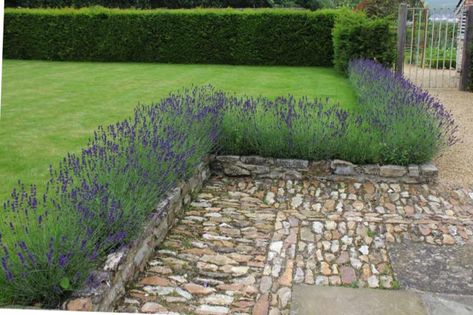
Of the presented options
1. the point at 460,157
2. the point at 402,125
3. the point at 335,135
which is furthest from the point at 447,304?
the point at 460,157

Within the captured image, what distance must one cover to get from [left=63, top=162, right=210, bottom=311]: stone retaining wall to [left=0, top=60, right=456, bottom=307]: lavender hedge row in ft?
0.24

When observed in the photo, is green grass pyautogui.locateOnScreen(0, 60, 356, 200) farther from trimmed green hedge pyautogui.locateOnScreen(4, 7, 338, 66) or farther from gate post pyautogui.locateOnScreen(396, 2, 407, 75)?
gate post pyautogui.locateOnScreen(396, 2, 407, 75)

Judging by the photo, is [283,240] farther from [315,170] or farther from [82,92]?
[82,92]

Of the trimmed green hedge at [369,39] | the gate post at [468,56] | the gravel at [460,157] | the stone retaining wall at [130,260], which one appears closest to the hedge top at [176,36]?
the trimmed green hedge at [369,39]

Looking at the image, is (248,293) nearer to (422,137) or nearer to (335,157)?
(335,157)

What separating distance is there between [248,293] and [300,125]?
9.25 feet

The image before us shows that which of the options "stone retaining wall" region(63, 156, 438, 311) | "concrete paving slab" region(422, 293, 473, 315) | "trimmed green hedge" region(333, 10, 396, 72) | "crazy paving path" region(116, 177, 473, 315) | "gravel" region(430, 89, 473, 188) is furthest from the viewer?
"trimmed green hedge" region(333, 10, 396, 72)

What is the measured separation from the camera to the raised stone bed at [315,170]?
5.71m

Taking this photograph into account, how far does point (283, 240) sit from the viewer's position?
440 cm

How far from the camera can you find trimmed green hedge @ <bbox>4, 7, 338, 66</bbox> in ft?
52.3

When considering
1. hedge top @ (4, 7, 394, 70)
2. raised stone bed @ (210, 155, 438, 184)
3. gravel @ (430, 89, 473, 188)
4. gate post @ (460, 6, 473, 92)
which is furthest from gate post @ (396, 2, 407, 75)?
raised stone bed @ (210, 155, 438, 184)

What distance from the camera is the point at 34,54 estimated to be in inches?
682

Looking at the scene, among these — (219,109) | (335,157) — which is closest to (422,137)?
(335,157)

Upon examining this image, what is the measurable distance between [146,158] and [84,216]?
46.6 inches
